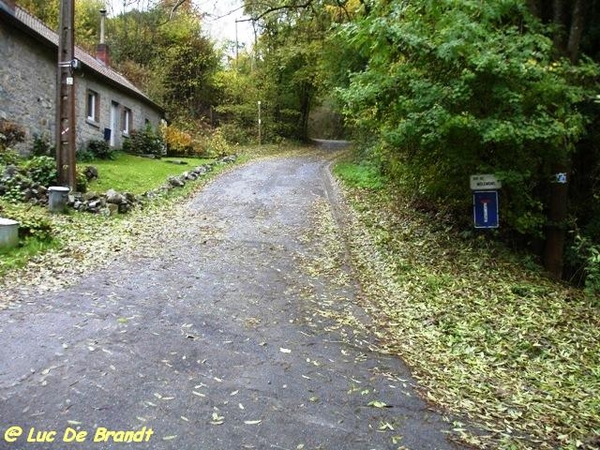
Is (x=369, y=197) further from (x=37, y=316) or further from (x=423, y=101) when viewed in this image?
(x=37, y=316)

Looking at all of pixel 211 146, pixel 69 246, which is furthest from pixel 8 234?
pixel 211 146

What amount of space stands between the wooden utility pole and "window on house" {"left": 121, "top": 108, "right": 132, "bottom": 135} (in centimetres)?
1129

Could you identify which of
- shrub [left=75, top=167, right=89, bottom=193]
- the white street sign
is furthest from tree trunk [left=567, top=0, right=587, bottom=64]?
shrub [left=75, top=167, right=89, bottom=193]

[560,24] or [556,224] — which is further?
[556,224]

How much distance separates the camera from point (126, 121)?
2188 centimetres

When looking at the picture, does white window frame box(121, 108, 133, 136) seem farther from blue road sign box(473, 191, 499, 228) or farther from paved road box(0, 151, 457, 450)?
blue road sign box(473, 191, 499, 228)

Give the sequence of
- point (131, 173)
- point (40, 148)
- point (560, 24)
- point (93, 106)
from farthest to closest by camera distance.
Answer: point (93, 106) < point (131, 173) < point (40, 148) < point (560, 24)

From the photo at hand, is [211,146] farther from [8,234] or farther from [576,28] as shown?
[576,28]

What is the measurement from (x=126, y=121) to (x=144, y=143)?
134 cm

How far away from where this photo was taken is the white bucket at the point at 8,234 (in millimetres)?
6715

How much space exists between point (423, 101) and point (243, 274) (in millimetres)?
3432

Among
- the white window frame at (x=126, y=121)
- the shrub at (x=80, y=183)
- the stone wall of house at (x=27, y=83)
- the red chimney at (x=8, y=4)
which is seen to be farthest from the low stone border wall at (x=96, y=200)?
the white window frame at (x=126, y=121)

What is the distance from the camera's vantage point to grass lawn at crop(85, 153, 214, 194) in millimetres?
12668

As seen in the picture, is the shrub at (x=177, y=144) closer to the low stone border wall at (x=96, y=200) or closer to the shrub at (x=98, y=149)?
the shrub at (x=98, y=149)
